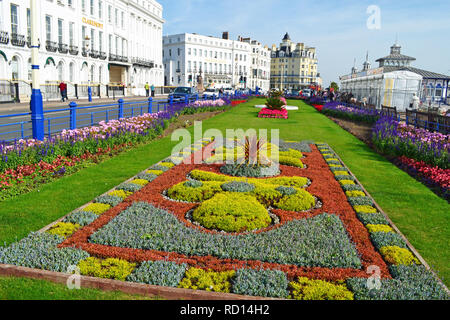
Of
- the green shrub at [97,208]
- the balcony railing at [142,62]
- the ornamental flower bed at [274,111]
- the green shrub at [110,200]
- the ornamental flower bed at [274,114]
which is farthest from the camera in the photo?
the balcony railing at [142,62]

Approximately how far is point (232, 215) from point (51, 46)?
3537 cm

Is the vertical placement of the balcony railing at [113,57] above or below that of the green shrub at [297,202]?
above

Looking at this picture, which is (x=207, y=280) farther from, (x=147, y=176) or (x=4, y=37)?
(x=4, y=37)

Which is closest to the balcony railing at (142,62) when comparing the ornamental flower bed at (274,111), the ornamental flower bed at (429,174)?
the ornamental flower bed at (274,111)

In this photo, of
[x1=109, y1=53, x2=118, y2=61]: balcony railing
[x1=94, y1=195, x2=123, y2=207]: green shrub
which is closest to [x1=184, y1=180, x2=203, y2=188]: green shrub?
[x1=94, y1=195, x2=123, y2=207]: green shrub

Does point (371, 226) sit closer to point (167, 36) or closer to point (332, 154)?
point (332, 154)

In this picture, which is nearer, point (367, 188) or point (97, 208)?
point (97, 208)

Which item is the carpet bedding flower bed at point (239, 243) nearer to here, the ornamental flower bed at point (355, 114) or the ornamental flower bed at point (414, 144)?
the ornamental flower bed at point (414, 144)

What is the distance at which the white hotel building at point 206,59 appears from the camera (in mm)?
94875

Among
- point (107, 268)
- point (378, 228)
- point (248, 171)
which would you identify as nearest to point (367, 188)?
Answer: point (248, 171)

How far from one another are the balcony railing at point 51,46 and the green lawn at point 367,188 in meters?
27.4

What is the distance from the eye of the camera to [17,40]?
1213 inches
